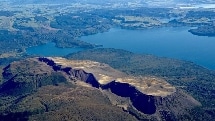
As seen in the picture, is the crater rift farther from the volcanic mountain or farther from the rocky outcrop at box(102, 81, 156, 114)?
→ the rocky outcrop at box(102, 81, 156, 114)

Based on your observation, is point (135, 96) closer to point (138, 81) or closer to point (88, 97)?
point (138, 81)

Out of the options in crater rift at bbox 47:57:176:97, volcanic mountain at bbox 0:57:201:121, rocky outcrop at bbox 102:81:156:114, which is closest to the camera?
volcanic mountain at bbox 0:57:201:121

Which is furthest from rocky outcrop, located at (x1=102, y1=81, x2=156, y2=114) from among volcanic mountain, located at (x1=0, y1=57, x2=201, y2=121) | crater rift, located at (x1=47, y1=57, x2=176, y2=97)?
crater rift, located at (x1=47, y1=57, x2=176, y2=97)

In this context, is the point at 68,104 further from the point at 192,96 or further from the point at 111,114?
the point at 192,96

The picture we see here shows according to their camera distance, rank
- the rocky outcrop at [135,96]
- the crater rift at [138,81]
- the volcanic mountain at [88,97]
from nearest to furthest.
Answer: the volcanic mountain at [88,97]
the rocky outcrop at [135,96]
the crater rift at [138,81]

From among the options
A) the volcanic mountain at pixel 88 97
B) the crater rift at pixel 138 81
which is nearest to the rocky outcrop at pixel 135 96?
the volcanic mountain at pixel 88 97

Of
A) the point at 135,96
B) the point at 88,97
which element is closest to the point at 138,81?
the point at 135,96

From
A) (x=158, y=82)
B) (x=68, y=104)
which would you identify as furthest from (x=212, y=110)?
(x=68, y=104)

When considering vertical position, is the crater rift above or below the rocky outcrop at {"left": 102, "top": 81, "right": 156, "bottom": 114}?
above

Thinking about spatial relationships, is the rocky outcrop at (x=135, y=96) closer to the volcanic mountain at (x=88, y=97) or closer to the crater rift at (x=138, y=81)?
the volcanic mountain at (x=88, y=97)
